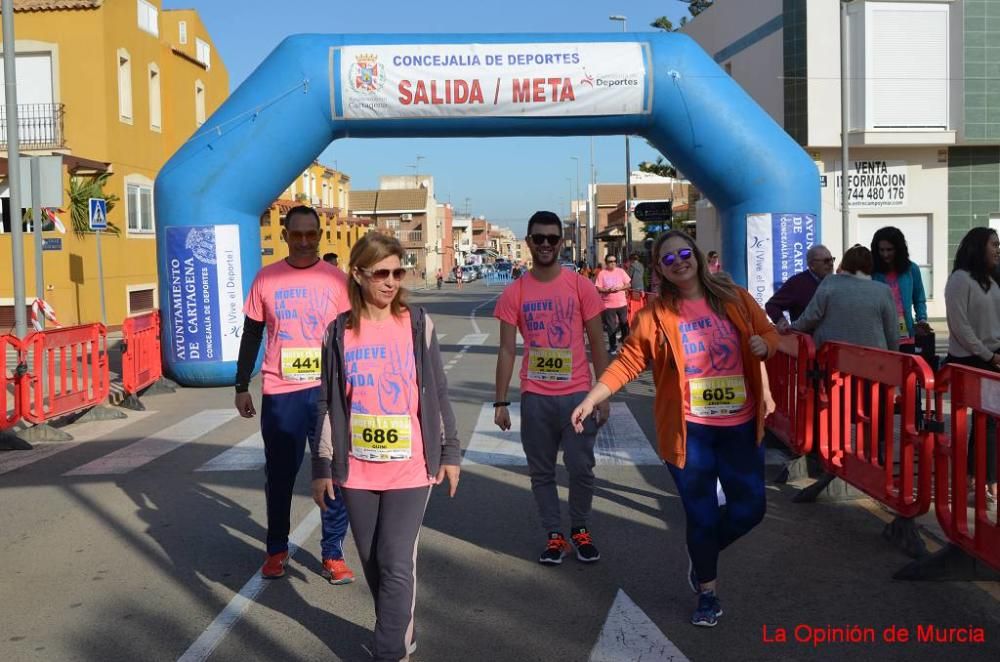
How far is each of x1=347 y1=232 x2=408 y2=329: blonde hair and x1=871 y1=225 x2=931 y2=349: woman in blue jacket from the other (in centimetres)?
524

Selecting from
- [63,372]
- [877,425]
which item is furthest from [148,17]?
[877,425]

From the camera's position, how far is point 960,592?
5.19 metres

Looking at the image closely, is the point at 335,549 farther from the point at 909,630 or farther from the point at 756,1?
the point at 756,1

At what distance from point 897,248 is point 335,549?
16.7 ft

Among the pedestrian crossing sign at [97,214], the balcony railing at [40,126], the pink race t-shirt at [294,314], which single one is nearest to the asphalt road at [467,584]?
the pink race t-shirt at [294,314]

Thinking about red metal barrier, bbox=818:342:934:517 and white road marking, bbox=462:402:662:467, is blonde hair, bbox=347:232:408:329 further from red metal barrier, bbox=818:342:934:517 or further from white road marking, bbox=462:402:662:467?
white road marking, bbox=462:402:662:467

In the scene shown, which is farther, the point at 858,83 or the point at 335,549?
the point at 858,83

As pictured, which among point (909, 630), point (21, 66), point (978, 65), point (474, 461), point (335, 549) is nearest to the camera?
point (909, 630)

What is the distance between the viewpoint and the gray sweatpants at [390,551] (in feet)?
13.0

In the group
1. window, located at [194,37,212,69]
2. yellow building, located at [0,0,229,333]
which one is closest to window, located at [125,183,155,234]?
yellow building, located at [0,0,229,333]

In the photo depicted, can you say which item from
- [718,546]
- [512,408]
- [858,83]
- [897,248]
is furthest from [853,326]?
[858,83]

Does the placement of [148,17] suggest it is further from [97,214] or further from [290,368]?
[290,368]

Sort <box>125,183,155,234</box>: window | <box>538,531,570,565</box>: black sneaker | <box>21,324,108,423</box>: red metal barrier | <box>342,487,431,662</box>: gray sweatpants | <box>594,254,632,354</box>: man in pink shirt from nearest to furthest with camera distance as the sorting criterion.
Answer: <box>342,487,431,662</box>: gray sweatpants → <box>538,531,570,565</box>: black sneaker → <box>21,324,108,423</box>: red metal barrier → <box>594,254,632,354</box>: man in pink shirt → <box>125,183,155,234</box>: window

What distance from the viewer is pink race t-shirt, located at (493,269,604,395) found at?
5.80 metres
